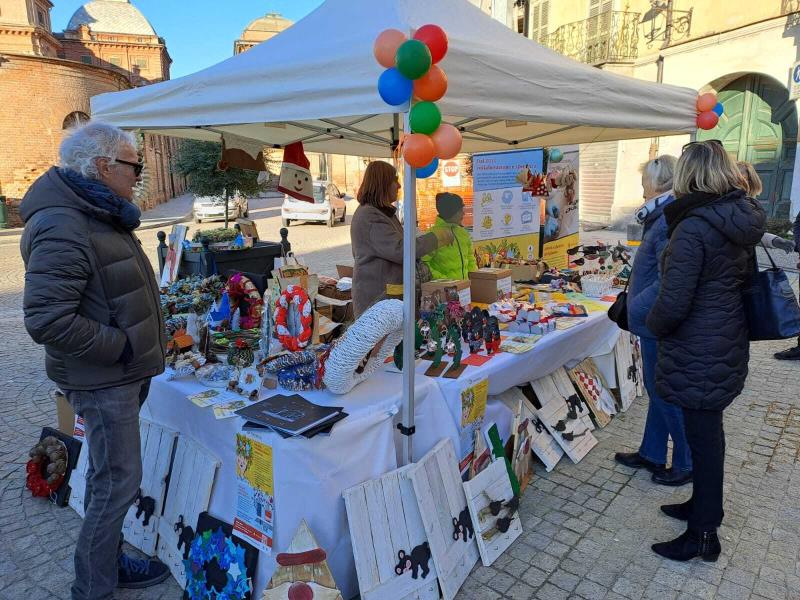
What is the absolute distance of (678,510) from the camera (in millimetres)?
2666

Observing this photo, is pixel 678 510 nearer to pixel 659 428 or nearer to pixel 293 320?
pixel 659 428

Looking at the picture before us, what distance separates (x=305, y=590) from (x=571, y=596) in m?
1.12

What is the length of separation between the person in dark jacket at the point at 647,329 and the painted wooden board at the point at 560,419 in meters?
0.22

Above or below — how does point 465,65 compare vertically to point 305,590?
above

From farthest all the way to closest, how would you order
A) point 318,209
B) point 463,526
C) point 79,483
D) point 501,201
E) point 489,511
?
point 318,209
point 501,201
point 79,483
point 489,511
point 463,526

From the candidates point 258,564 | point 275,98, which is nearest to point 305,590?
point 258,564

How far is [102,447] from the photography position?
184 cm

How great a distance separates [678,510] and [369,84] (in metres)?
2.48

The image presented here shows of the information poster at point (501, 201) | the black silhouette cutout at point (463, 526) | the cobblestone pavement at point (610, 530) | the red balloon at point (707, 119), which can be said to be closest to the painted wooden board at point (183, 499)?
the cobblestone pavement at point (610, 530)

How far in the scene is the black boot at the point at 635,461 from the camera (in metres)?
3.11

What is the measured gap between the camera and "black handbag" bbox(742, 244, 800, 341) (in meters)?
2.06

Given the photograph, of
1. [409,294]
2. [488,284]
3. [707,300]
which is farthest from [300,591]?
[488,284]

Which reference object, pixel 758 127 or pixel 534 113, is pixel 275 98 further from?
pixel 758 127

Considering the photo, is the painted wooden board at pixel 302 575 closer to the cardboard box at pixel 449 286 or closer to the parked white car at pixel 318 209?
the cardboard box at pixel 449 286
